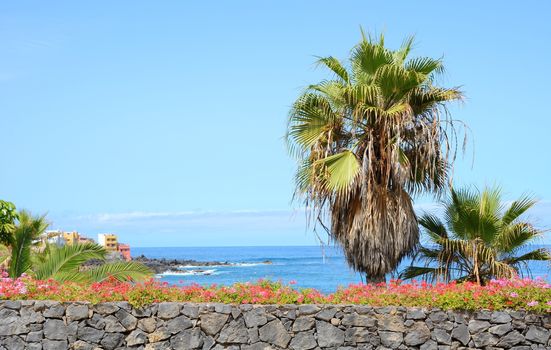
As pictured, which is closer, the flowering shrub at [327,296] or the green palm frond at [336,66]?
the flowering shrub at [327,296]

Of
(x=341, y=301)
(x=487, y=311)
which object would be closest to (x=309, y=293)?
Result: (x=341, y=301)

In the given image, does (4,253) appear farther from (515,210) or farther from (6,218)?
(515,210)

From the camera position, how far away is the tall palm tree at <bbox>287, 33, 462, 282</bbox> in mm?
15305

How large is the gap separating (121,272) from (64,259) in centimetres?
125

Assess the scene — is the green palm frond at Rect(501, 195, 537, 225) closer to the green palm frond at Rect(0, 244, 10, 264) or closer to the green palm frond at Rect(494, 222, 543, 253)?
the green palm frond at Rect(494, 222, 543, 253)

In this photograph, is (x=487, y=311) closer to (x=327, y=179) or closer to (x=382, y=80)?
(x=327, y=179)

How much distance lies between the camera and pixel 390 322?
12023mm

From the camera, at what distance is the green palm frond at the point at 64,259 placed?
15.2 metres

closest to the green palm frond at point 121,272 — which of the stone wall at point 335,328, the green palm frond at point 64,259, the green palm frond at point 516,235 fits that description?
the green palm frond at point 64,259

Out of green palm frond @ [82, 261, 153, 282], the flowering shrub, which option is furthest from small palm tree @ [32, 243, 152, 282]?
the flowering shrub

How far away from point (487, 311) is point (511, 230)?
4.15 m

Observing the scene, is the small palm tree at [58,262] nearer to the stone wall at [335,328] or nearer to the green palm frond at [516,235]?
the stone wall at [335,328]

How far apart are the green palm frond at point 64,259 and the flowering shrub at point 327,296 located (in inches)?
88.9

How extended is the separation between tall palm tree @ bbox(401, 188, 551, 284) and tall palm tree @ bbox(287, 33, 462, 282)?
0.69 metres
